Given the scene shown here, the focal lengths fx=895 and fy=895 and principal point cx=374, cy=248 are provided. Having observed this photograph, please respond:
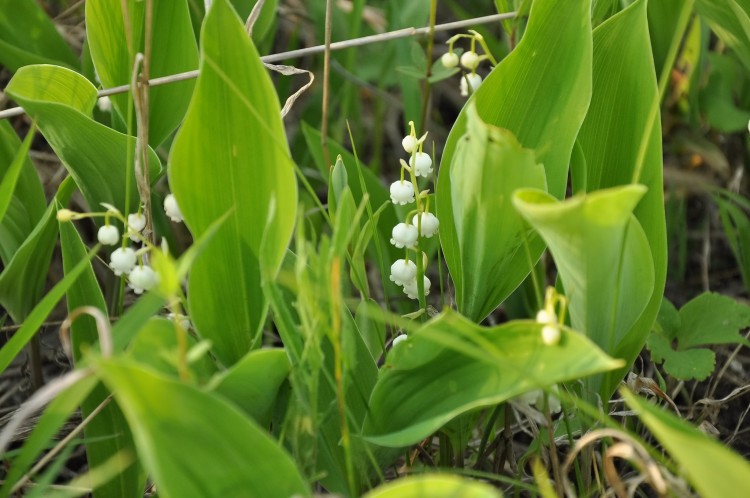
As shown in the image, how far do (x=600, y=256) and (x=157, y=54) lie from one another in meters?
0.78

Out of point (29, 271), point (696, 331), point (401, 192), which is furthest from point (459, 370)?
point (29, 271)

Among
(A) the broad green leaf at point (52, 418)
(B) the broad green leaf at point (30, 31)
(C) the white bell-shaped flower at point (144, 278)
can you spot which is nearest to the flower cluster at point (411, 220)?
(C) the white bell-shaped flower at point (144, 278)

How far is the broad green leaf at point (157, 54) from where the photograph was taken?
4.21 feet

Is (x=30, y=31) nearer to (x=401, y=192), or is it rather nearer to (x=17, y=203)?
(x=17, y=203)

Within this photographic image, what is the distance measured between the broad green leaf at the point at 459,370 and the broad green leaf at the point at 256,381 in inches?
4.2

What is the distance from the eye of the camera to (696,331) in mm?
1265

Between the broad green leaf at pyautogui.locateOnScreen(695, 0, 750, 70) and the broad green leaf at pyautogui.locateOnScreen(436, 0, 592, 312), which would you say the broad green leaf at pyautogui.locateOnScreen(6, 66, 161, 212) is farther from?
the broad green leaf at pyautogui.locateOnScreen(695, 0, 750, 70)

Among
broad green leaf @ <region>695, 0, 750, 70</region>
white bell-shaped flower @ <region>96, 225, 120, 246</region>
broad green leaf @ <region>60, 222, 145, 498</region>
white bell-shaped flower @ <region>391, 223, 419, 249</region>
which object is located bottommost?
broad green leaf @ <region>60, 222, 145, 498</region>

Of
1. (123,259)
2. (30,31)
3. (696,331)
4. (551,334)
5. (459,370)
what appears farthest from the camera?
(30,31)

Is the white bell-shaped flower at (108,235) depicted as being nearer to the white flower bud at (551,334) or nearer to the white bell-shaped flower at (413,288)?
the white bell-shaped flower at (413,288)

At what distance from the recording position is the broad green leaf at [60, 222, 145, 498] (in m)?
1.09

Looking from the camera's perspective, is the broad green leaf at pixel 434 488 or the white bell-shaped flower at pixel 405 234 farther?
the white bell-shaped flower at pixel 405 234

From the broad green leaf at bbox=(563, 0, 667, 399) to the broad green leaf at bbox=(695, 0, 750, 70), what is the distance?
225 millimetres

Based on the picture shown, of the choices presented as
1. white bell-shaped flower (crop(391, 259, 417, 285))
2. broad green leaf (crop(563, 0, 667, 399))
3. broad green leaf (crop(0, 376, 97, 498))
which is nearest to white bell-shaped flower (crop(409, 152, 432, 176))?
white bell-shaped flower (crop(391, 259, 417, 285))
